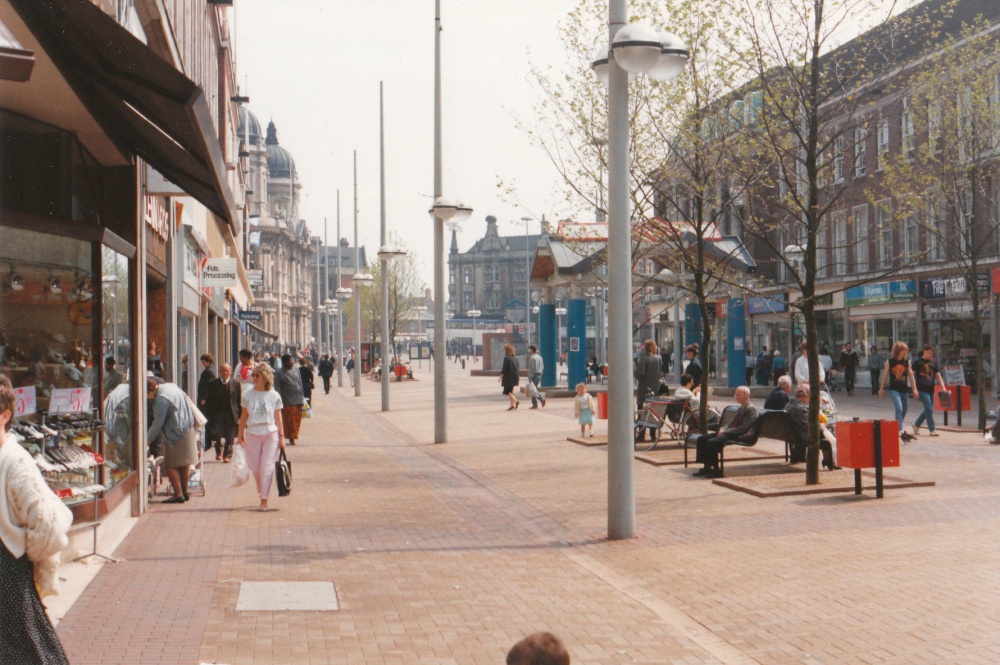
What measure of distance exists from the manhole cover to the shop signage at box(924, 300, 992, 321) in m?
31.2

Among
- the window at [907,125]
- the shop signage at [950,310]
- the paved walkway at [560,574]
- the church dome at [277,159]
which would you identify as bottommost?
the paved walkway at [560,574]

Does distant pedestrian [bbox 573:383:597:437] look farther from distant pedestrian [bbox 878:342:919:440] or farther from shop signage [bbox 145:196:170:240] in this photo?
shop signage [bbox 145:196:170:240]

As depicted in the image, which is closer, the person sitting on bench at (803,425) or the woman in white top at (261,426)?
the woman in white top at (261,426)

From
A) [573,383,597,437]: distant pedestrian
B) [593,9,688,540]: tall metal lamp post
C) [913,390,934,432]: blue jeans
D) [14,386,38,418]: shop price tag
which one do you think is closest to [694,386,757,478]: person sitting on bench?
[593,9,688,540]: tall metal lamp post

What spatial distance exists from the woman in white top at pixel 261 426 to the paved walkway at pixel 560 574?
54cm

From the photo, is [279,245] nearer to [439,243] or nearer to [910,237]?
[910,237]

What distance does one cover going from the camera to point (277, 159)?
128 meters

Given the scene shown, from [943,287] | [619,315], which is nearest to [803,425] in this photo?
[619,315]

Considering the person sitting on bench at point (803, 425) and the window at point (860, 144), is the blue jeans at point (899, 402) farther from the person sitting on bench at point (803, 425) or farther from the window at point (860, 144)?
the person sitting on bench at point (803, 425)

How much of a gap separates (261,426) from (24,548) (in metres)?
8.01

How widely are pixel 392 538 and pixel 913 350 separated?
33.8 meters

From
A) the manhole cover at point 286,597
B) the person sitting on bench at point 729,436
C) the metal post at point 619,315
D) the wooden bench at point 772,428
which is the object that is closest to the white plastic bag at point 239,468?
the metal post at point 619,315

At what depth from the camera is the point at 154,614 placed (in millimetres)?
7402

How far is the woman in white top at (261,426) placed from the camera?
42.0 ft
